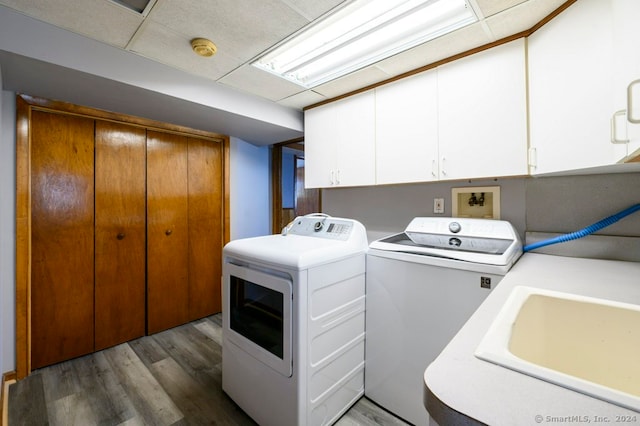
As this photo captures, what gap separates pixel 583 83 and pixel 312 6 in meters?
1.20

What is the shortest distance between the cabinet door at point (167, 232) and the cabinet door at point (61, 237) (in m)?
0.43

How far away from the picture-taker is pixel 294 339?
1374mm

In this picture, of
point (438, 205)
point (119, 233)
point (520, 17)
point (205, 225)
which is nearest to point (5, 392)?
point (119, 233)

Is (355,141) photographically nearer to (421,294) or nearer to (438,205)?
(438,205)

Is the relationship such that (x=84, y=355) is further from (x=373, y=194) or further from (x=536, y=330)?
(x=536, y=330)

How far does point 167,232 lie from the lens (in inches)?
105

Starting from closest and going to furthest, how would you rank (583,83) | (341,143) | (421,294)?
(583,83)
(421,294)
(341,143)

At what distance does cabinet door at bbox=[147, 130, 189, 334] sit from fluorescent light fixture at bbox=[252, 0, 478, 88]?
1.40 m

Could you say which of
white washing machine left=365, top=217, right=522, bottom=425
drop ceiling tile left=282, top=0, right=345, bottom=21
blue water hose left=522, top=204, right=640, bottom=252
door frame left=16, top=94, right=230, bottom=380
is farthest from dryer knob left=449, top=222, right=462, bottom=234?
door frame left=16, top=94, right=230, bottom=380

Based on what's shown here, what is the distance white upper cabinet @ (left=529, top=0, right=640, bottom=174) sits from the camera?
91 cm

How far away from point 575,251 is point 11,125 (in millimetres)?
3594

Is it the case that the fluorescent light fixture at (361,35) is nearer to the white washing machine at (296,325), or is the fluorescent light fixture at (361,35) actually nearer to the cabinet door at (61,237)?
the white washing machine at (296,325)

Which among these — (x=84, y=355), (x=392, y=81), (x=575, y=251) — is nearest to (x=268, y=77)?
(x=392, y=81)

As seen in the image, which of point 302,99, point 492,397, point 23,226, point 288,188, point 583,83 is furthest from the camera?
point 288,188
